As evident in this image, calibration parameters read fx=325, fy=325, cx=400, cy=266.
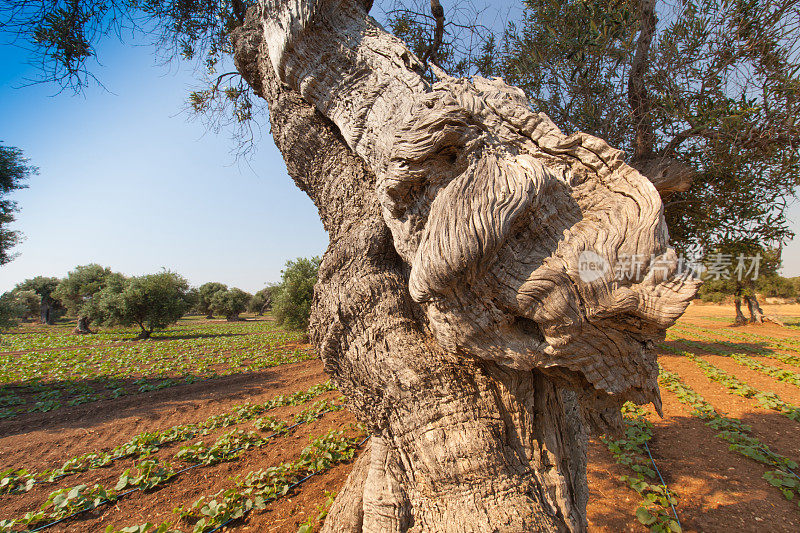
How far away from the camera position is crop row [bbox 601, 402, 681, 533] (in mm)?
3338

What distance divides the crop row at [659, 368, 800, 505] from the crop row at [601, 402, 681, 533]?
1.06 m

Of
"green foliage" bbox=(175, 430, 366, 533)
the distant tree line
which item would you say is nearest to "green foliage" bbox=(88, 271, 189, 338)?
the distant tree line

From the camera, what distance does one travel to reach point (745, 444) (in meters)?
5.23

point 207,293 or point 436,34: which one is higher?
point 436,34

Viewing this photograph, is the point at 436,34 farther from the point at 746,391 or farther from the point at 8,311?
the point at 8,311

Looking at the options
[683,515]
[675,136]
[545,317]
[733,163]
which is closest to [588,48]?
[675,136]

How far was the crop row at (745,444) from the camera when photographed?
410cm

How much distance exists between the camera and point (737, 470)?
14.9 feet

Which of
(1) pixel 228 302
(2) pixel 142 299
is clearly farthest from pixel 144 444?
(1) pixel 228 302

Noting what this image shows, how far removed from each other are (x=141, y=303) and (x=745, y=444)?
99.1 feet

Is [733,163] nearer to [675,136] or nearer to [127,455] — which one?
[675,136]

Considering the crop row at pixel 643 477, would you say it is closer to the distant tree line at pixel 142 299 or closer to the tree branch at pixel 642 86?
the tree branch at pixel 642 86

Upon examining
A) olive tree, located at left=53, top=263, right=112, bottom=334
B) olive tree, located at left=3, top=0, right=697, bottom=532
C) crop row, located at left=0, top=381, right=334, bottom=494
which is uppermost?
olive tree, located at left=53, top=263, right=112, bottom=334

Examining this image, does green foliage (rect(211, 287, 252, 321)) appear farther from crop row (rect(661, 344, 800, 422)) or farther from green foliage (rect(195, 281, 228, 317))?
crop row (rect(661, 344, 800, 422))
